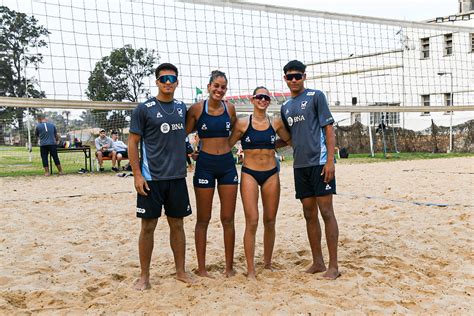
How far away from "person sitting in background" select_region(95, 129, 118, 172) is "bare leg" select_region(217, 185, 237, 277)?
27.6 feet

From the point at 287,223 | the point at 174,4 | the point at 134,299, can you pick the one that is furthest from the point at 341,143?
the point at 134,299

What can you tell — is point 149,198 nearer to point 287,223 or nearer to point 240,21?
point 287,223

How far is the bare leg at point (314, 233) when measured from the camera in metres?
3.35

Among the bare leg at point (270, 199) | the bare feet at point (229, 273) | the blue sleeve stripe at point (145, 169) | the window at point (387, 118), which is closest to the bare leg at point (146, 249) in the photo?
the blue sleeve stripe at point (145, 169)

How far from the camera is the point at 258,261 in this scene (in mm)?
3629

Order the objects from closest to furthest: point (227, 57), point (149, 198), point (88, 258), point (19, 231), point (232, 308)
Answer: point (232, 308) < point (149, 198) < point (88, 258) < point (19, 231) < point (227, 57)

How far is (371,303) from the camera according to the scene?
2637 millimetres

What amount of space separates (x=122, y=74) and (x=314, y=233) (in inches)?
222

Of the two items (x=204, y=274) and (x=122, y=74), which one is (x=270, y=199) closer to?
(x=204, y=274)

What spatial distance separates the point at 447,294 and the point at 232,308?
1278mm

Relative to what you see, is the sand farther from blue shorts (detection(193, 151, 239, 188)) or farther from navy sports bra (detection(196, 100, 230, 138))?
navy sports bra (detection(196, 100, 230, 138))

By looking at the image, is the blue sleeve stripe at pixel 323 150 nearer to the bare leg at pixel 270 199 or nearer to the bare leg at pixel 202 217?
the bare leg at pixel 270 199

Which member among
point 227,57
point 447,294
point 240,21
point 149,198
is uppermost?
point 240,21

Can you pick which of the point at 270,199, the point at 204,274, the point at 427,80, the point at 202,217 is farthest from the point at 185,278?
the point at 427,80
